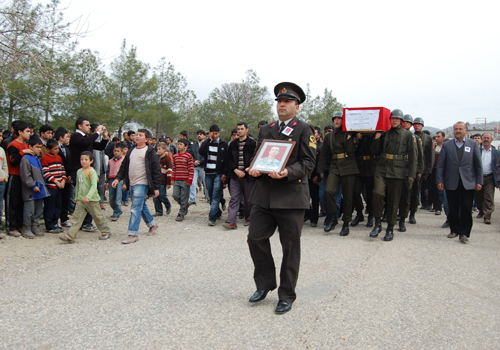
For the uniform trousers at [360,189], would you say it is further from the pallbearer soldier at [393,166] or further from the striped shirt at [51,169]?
the striped shirt at [51,169]

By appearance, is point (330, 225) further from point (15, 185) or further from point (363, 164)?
point (15, 185)

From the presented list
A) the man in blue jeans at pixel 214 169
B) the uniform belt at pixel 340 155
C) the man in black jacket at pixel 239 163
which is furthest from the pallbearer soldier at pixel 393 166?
the man in blue jeans at pixel 214 169

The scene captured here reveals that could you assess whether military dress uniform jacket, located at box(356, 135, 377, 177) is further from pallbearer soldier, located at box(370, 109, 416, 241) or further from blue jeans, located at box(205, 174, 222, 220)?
blue jeans, located at box(205, 174, 222, 220)

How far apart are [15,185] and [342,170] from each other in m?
6.05

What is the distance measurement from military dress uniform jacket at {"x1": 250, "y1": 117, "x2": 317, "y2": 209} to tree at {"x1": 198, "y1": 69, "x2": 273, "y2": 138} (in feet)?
130

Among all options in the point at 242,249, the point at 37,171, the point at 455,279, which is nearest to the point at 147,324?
the point at 242,249

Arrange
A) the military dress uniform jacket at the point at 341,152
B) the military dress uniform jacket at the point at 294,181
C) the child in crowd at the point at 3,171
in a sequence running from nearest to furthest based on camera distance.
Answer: the military dress uniform jacket at the point at 294,181, the child in crowd at the point at 3,171, the military dress uniform jacket at the point at 341,152

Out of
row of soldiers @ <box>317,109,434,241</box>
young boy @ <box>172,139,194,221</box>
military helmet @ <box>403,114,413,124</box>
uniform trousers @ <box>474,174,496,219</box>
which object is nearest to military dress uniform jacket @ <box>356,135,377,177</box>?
row of soldiers @ <box>317,109,434,241</box>

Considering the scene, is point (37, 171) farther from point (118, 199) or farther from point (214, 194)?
point (214, 194)

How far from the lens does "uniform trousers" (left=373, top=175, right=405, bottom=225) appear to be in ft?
23.3

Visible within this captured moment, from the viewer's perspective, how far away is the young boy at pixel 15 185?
6684mm

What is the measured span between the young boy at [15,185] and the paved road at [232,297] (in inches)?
16.8

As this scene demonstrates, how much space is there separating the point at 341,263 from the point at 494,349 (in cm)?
244

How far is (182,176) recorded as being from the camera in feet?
30.0
